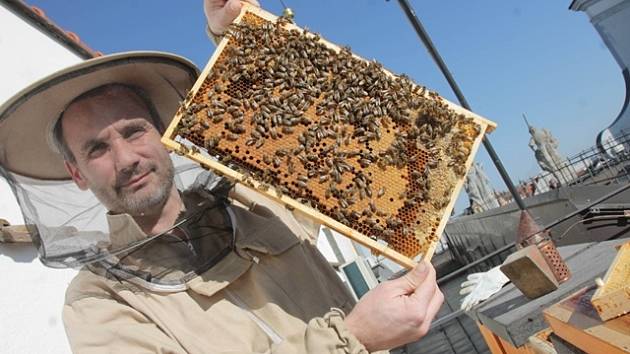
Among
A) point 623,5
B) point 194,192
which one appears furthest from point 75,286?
point 623,5

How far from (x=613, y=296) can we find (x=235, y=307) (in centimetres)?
165

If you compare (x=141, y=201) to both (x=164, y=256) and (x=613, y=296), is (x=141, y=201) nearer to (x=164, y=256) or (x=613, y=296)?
(x=164, y=256)

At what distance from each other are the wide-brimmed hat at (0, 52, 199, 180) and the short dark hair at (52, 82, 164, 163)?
25 millimetres

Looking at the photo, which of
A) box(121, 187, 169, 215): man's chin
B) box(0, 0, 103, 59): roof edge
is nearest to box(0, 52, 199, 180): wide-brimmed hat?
box(121, 187, 169, 215): man's chin

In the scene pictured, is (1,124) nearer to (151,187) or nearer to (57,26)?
(151,187)

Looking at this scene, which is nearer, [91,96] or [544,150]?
[91,96]

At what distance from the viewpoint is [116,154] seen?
8.26ft

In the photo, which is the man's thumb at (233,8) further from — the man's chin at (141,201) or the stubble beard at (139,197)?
the man's chin at (141,201)

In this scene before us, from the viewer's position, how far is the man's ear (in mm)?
2740

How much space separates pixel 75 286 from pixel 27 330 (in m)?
3.33

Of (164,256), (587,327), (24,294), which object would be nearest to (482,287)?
(587,327)

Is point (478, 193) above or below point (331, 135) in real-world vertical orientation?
below

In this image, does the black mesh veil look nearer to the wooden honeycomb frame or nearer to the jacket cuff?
the jacket cuff

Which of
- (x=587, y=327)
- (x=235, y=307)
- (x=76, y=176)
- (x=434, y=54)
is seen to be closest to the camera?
(x=587, y=327)
